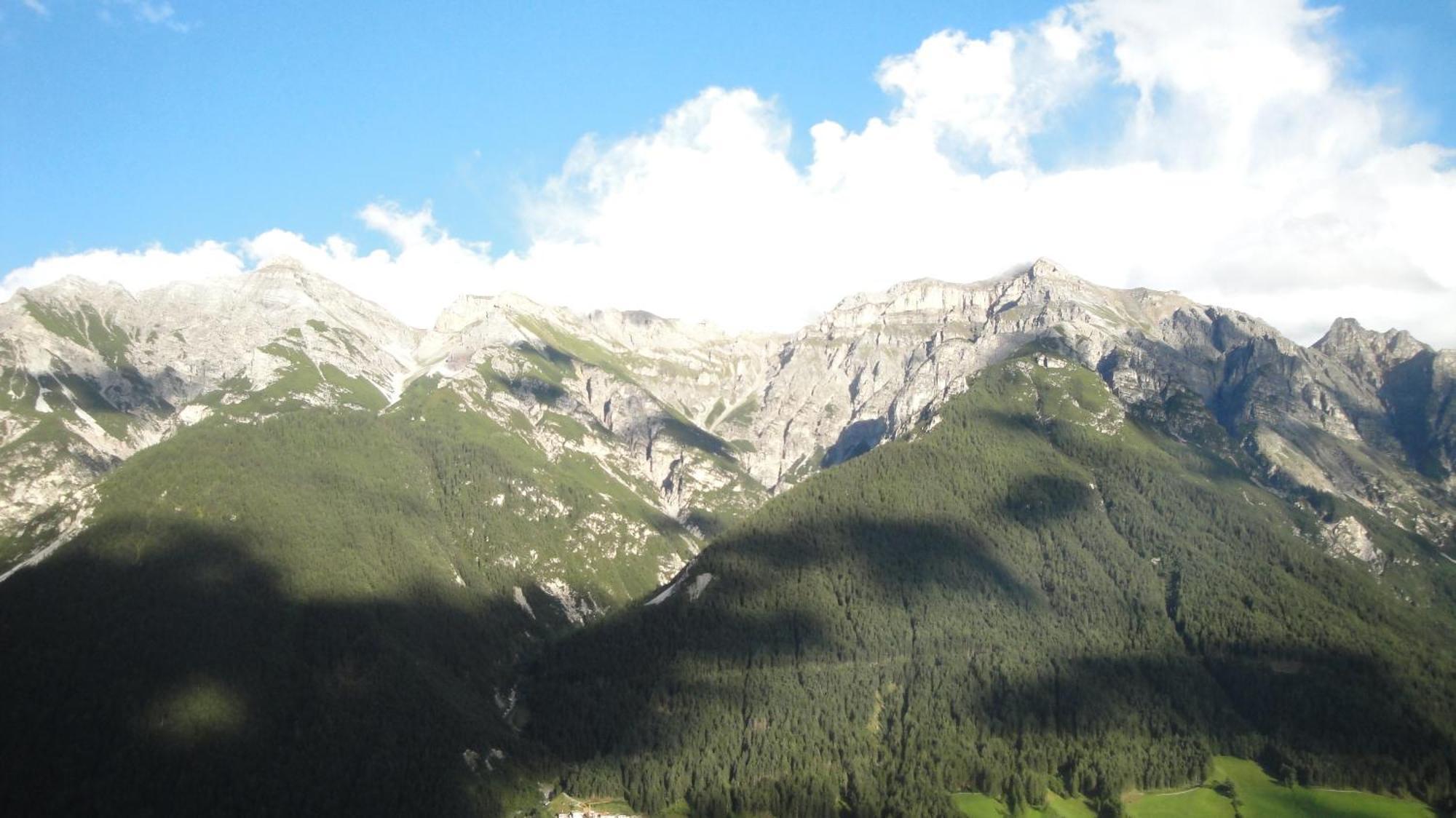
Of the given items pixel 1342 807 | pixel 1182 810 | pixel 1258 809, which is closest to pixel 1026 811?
pixel 1182 810

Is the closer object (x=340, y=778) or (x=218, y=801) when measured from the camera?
(x=218, y=801)

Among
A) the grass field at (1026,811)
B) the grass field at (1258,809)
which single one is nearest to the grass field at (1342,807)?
the grass field at (1258,809)

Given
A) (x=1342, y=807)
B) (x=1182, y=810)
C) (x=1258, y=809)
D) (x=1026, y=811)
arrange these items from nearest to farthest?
(x=1342, y=807) → (x=1258, y=809) → (x=1026, y=811) → (x=1182, y=810)

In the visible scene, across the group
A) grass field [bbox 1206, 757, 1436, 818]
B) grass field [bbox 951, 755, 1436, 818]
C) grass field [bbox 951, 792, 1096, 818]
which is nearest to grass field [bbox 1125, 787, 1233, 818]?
grass field [bbox 951, 755, 1436, 818]

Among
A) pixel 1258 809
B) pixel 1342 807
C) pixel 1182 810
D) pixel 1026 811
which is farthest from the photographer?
pixel 1182 810

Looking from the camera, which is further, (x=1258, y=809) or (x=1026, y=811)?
(x=1026, y=811)

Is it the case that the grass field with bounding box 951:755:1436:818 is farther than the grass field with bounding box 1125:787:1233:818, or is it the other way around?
the grass field with bounding box 1125:787:1233:818

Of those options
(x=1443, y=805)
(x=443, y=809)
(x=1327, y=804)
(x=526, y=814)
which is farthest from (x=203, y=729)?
(x=1443, y=805)

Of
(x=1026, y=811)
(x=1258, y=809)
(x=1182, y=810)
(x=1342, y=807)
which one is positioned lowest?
(x=1026, y=811)

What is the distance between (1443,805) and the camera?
19438cm

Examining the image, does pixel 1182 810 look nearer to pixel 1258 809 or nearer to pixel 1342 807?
pixel 1258 809

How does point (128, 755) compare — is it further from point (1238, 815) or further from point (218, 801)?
point (1238, 815)

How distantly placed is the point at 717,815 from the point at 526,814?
33521 mm

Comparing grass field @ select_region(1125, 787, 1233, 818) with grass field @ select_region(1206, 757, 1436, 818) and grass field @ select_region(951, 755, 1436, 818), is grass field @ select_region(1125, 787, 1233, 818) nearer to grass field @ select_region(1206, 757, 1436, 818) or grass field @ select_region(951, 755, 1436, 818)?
grass field @ select_region(951, 755, 1436, 818)
